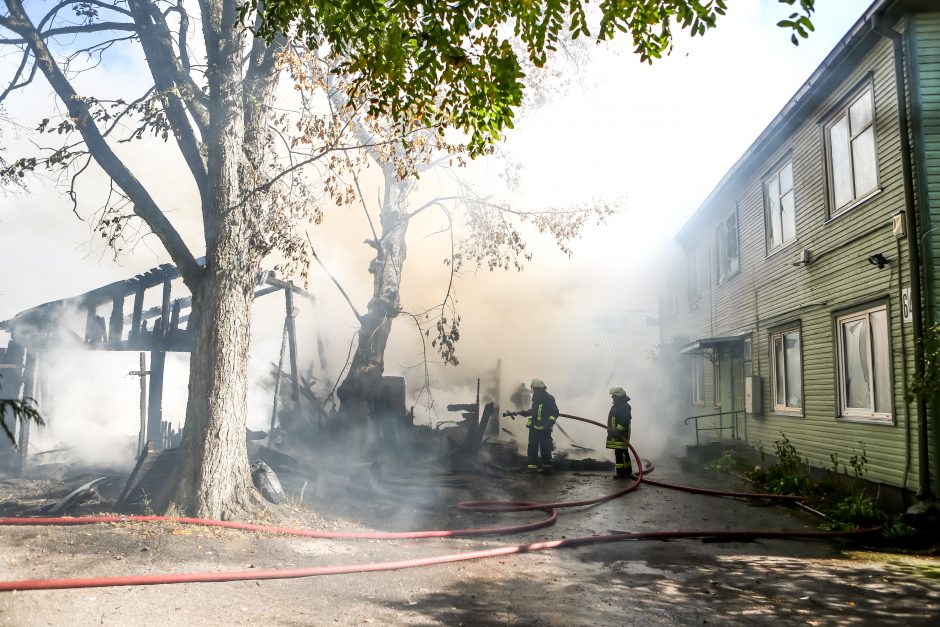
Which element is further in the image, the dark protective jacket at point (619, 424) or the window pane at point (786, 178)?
the window pane at point (786, 178)

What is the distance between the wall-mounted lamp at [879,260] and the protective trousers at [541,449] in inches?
285

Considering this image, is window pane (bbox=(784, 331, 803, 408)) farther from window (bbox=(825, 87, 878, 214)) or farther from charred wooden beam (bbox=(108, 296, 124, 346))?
charred wooden beam (bbox=(108, 296, 124, 346))

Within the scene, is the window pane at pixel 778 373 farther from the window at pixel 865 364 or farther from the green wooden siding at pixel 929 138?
the green wooden siding at pixel 929 138

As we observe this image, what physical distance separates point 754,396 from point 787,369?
4.60 ft

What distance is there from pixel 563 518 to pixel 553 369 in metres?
23.0

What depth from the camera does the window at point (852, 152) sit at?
10.1 metres

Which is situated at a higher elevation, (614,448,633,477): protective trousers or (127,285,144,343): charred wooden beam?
(127,285,144,343): charred wooden beam

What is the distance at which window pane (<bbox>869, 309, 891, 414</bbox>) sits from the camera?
954cm

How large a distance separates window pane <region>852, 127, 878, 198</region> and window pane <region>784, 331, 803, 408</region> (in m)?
3.37

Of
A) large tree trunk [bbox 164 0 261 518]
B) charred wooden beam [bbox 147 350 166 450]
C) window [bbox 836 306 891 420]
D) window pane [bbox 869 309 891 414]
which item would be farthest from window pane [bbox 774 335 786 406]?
charred wooden beam [bbox 147 350 166 450]

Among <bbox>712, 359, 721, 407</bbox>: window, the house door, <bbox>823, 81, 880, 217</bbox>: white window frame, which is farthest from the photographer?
<bbox>712, 359, 721, 407</bbox>: window

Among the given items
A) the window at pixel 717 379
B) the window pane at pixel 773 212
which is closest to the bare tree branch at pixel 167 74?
the window pane at pixel 773 212

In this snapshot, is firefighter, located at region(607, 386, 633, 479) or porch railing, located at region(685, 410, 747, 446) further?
porch railing, located at region(685, 410, 747, 446)

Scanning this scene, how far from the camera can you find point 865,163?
1027cm
